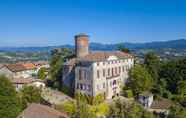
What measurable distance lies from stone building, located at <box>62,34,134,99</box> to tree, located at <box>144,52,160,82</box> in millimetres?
4744

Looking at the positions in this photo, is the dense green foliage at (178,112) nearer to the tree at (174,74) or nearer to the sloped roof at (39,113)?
the sloped roof at (39,113)

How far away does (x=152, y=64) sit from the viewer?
6138 centimetres

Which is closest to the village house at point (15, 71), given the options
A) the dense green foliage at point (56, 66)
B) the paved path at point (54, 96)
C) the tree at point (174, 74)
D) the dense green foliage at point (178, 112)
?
the dense green foliage at point (56, 66)

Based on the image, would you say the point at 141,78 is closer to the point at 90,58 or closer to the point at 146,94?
the point at 146,94

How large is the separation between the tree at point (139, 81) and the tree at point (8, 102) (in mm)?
24244

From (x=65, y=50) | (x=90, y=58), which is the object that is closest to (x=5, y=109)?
(x=90, y=58)

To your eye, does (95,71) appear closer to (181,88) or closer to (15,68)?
(181,88)

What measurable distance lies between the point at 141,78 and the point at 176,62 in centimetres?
1120

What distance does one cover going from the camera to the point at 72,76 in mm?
55250

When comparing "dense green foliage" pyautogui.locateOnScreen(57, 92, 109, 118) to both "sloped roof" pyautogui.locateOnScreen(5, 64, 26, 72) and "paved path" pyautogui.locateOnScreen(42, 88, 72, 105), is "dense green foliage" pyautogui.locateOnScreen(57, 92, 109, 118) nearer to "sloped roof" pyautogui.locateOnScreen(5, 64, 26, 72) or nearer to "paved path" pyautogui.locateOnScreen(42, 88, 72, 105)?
"paved path" pyautogui.locateOnScreen(42, 88, 72, 105)

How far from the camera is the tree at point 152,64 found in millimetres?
60237

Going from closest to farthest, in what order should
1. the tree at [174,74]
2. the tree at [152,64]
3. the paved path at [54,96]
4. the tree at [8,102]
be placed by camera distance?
the tree at [8,102], the paved path at [54,96], the tree at [174,74], the tree at [152,64]

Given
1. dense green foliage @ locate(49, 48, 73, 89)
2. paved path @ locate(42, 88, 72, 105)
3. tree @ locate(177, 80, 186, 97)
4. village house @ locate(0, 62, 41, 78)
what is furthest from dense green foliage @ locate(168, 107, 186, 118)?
village house @ locate(0, 62, 41, 78)

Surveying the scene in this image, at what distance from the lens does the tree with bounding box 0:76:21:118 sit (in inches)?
1454
